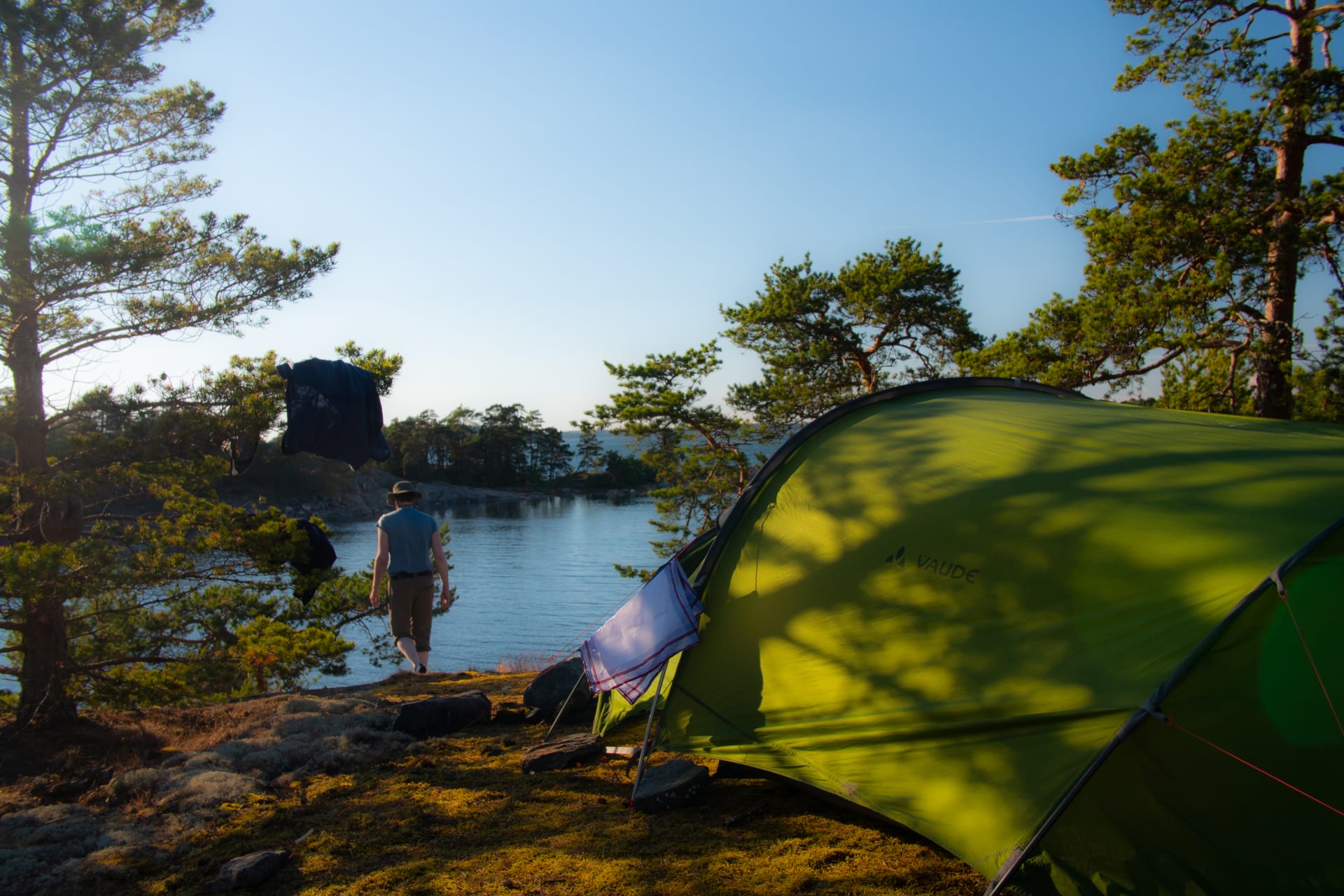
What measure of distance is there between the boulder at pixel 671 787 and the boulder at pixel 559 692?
186 centimetres

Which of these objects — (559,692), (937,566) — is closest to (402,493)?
(559,692)

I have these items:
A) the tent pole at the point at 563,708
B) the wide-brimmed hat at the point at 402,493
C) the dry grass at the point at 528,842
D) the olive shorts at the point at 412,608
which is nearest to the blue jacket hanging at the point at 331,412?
the wide-brimmed hat at the point at 402,493

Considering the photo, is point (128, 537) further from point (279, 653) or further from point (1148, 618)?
point (1148, 618)

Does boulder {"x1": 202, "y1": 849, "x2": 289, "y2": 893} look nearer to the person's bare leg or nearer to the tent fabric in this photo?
the tent fabric

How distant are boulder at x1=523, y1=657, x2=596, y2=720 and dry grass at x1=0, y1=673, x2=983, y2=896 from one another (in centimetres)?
104

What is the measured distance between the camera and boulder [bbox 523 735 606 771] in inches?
214

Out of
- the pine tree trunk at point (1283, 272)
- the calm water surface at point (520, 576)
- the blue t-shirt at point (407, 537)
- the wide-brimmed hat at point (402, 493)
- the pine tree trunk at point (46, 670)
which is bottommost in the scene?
the calm water surface at point (520, 576)

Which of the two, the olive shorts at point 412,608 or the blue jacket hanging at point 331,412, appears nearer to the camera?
the blue jacket hanging at point 331,412

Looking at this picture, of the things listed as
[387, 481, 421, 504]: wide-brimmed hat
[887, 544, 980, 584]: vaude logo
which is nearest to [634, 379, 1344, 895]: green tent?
[887, 544, 980, 584]: vaude logo

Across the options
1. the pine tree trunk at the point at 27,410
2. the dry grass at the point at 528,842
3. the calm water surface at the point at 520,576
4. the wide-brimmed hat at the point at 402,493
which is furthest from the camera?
the calm water surface at the point at 520,576

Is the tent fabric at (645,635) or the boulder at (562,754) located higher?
the tent fabric at (645,635)

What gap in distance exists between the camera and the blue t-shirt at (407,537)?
7.34m

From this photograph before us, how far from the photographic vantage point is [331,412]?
736 cm

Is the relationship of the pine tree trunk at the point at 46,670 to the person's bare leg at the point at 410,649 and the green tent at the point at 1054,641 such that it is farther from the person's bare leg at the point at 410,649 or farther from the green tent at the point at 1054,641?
the green tent at the point at 1054,641
